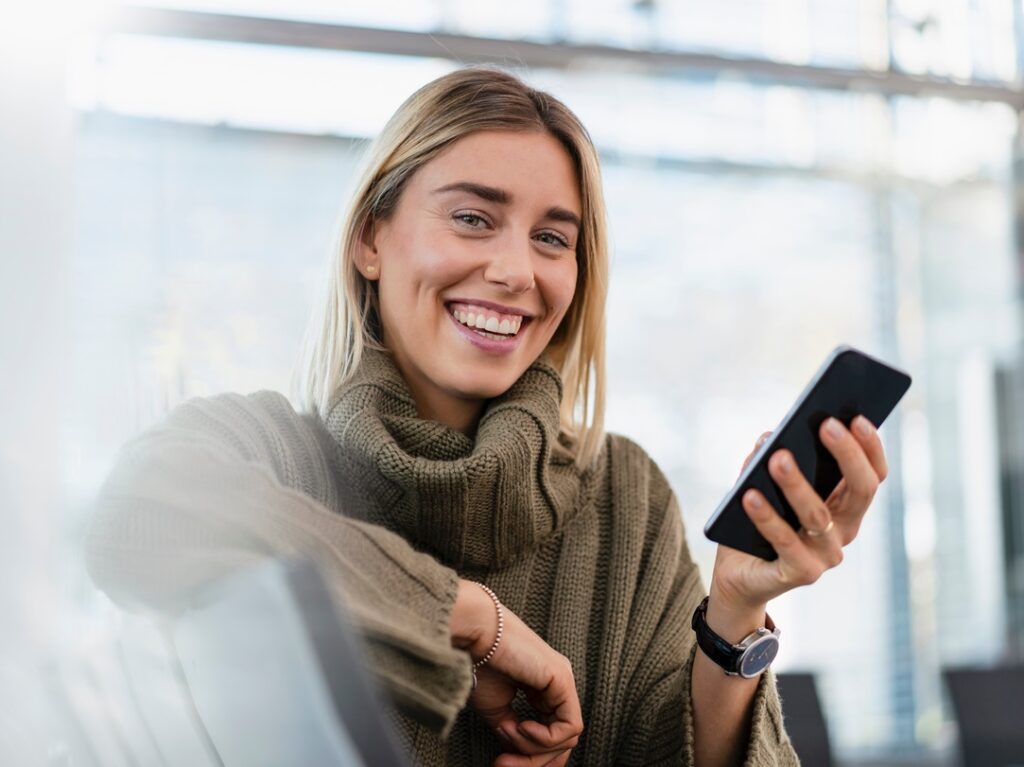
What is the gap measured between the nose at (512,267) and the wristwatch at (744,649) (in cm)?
43

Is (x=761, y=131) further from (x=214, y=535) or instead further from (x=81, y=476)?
(x=214, y=535)

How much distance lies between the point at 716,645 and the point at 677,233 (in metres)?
3.38

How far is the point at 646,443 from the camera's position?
4391 mm

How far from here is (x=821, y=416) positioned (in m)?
0.99

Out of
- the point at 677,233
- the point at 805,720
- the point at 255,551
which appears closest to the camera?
the point at 255,551

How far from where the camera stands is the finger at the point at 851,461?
98cm

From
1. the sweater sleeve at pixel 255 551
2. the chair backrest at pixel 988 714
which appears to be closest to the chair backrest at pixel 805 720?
the chair backrest at pixel 988 714

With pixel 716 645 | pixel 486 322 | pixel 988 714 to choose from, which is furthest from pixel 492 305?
pixel 988 714

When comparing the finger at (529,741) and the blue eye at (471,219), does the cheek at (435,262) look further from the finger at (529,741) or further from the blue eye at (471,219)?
the finger at (529,741)

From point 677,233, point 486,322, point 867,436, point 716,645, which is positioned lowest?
point 716,645

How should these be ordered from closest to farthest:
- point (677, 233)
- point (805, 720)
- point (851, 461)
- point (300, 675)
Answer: point (300, 675)
point (851, 461)
point (805, 720)
point (677, 233)

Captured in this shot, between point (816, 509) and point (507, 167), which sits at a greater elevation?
point (507, 167)

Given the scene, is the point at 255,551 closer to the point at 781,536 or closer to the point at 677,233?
the point at 781,536

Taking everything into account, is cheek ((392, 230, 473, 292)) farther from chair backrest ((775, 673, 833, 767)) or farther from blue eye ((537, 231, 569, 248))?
chair backrest ((775, 673, 833, 767))
